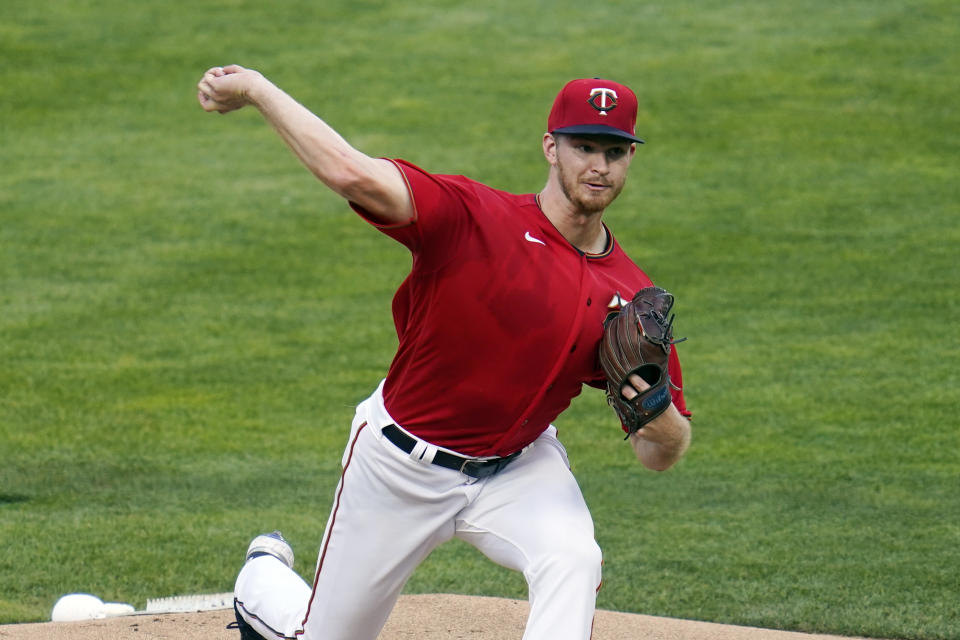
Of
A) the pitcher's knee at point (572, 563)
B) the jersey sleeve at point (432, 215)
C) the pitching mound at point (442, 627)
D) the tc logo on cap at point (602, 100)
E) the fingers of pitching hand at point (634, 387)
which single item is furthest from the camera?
the pitching mound at point (442, 627)

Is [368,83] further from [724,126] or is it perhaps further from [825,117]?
[825,117]

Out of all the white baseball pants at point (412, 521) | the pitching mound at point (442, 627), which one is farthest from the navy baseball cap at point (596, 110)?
the pitching mound at point (442, 627)

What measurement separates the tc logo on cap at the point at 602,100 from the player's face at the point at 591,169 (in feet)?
0.33

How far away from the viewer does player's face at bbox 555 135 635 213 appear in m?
4.21

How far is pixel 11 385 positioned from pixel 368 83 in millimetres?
8550

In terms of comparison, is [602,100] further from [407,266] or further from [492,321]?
[407,266]

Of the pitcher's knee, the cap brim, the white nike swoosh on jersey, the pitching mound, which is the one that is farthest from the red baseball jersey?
the pitching mound

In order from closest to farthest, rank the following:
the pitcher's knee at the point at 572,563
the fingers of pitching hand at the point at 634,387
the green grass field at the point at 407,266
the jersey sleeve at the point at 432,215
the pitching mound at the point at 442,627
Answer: the jersey sleeve at the point at 432,215 → the pitcher's knee at the point at 572,563 → the fingers of pitching hand at the point at 634,387 → the pitching mound at the point at 442,627 → the green grass field at the point at 407,266

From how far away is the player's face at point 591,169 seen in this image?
4.21 meters

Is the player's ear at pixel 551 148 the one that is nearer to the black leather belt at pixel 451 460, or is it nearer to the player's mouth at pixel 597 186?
the player's mouth at pixel 597 186

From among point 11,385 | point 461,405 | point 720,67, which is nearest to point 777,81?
point 720,67

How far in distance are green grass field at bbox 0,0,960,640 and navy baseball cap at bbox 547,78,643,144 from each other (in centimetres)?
276

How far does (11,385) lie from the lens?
957 cm

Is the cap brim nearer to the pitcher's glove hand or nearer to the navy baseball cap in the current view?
the navy baseball cap
